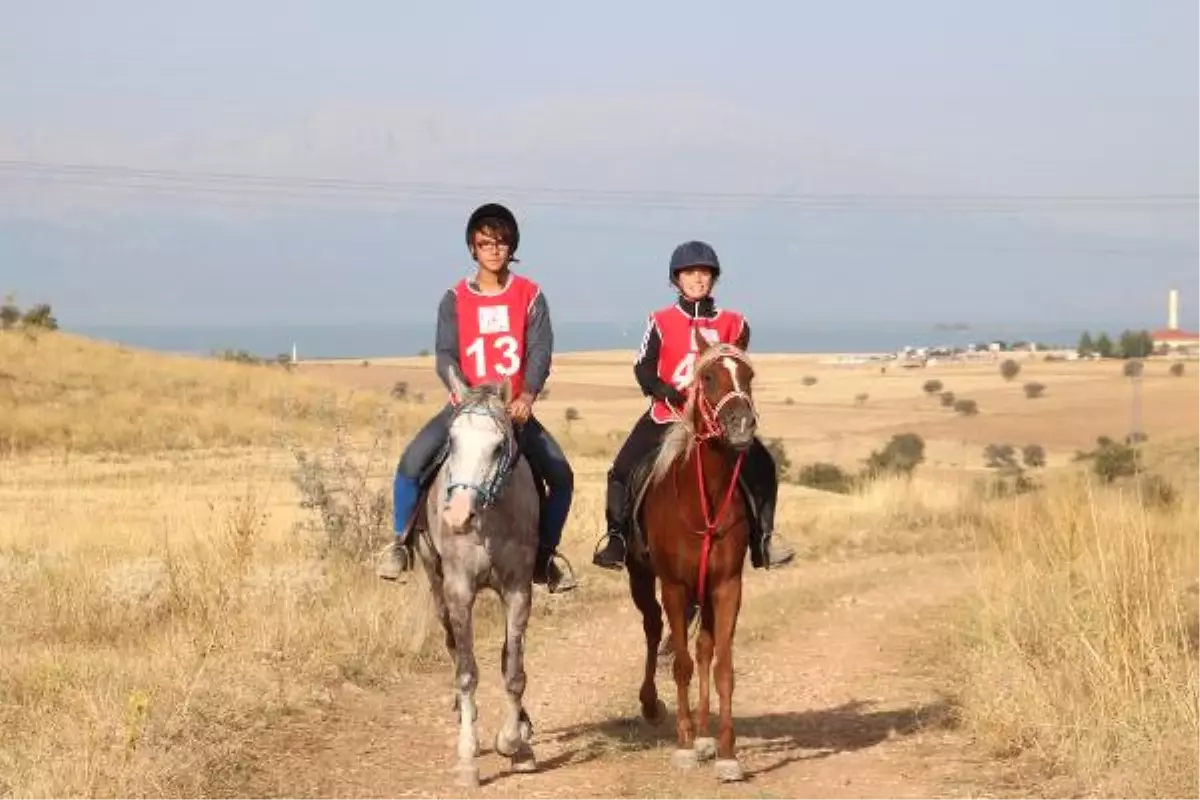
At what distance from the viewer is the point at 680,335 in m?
9.11

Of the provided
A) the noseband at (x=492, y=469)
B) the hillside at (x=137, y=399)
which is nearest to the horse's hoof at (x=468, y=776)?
the noseband at (x=492, y=469)

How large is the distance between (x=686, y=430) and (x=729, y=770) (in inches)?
77.0

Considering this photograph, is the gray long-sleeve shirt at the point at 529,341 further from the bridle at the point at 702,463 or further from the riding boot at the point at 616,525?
the riding boot at the point at 616,525

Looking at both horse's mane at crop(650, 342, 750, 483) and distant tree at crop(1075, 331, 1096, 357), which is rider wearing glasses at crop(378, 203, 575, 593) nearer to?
horse's mane at crop(650, 342, 750, 483)

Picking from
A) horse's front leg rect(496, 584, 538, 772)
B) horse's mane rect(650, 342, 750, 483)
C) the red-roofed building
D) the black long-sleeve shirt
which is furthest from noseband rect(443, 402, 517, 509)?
the red-roofed building

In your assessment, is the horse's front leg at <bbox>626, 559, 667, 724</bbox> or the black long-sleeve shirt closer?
the black long-sleeve shirt

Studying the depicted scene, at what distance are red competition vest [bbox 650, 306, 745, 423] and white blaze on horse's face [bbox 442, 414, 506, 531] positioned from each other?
164 cm

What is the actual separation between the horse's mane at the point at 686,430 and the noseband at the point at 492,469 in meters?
1.10

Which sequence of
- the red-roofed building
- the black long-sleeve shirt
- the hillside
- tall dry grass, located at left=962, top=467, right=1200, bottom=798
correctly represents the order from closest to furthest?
tall dry grass, located at left=962, top=467, right=1200, bottom=798 → the black long-sleeve shirt → the hillside → the red-roofed building

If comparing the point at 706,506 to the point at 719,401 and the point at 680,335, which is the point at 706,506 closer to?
the point at 719,401

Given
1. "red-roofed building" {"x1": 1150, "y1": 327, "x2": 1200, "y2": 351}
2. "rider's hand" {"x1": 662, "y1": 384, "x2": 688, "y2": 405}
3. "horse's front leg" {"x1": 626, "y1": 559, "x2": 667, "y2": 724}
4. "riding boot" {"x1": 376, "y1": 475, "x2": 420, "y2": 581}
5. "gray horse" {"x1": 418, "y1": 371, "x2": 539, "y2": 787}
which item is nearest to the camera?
"gray horse" {"x1": 418, "y1": 371, "x2": 539, "y2": 787}

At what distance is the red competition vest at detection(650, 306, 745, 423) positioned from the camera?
8.96m

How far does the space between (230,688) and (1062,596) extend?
6011mm

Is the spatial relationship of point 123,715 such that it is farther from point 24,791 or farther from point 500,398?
point 500,398
